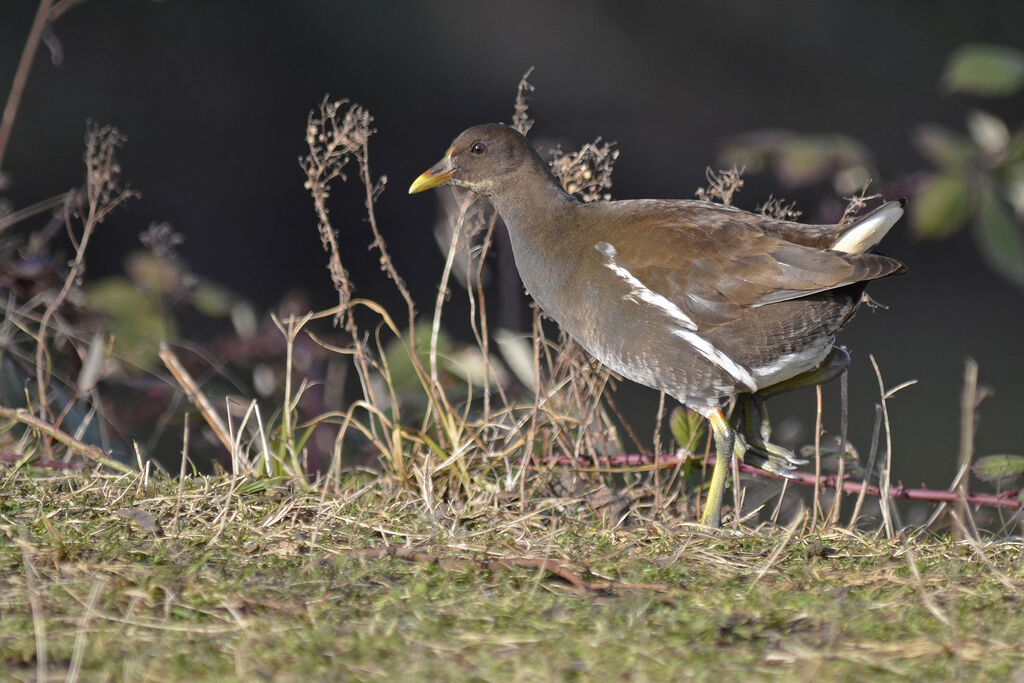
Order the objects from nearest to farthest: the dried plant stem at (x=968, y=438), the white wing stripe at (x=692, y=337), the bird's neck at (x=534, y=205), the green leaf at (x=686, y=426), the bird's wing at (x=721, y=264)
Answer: the dried plant stem at (x=968, y=438) → the bird's wing at (x=721, y=264) → the white wing stripe at (x=692, y=337) → the green leaf at (x=686, y=426) → the bird's neck at (x=534, y=205)

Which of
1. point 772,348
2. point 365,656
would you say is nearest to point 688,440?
point 772,348

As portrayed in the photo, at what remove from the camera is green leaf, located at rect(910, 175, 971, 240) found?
109 inches

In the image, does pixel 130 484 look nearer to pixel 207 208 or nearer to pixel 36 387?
pixel 36 387

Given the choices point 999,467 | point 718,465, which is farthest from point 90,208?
point 999,467

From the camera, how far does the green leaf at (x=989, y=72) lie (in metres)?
2.62

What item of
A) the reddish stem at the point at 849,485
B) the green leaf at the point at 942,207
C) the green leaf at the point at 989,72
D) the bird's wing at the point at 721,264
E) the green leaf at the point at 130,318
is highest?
the green leaf at the point at 989,72

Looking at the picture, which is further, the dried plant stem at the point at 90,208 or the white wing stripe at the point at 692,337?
the dried plant stem at the point at 90,208

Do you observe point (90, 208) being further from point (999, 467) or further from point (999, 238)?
point (999, 467)

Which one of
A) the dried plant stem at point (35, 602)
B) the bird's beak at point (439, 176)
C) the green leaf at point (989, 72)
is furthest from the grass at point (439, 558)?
the green leaf at point (989, 72)

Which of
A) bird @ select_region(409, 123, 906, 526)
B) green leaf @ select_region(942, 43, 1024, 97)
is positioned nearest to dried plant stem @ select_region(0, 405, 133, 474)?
bird @ select_region(409, 123, 906, 526)

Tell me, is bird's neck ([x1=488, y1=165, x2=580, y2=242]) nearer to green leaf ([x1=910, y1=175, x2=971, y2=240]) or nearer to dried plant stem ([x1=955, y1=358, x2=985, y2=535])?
green leaf ([x1=910, y1=175, x2=971, y2=240])

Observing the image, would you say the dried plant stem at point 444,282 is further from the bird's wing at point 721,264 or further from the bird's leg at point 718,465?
the bird's leg at point 718,465

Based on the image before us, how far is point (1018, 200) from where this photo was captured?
110 inches

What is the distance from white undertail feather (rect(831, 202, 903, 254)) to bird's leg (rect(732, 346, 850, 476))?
383 mm
